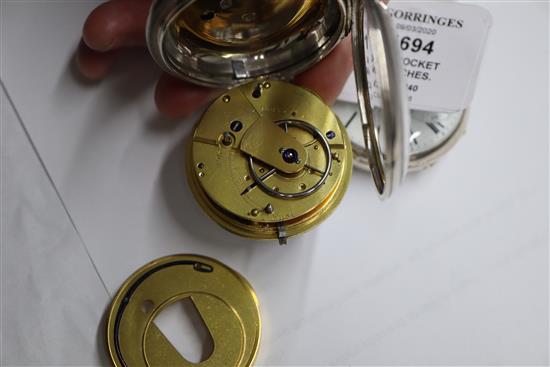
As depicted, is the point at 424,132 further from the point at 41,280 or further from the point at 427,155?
the point at 41,280

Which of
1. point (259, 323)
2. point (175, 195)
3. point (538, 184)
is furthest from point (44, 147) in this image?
point (538, 184)

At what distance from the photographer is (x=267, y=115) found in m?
0.95

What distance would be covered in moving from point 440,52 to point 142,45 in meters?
0.48

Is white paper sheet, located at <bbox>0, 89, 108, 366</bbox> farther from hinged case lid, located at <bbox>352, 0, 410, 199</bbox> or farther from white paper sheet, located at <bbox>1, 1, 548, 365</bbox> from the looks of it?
hinged case lid, located at <bbox>352, 0, 410, 199</bbox>

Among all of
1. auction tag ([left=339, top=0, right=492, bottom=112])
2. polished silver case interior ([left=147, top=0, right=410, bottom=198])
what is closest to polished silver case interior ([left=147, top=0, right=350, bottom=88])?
polished silver case interior ([left=147, top=0, right=410, bottom=198])

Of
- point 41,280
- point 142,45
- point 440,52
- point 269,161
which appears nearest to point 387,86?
point 269,161

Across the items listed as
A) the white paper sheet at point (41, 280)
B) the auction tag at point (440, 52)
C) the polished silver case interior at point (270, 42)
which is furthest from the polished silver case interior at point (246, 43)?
the white paper sheet at point (41, 280)

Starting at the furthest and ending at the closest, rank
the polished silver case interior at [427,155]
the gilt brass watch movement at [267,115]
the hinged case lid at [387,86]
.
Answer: the polished silver case interior at [427,155] < the gilt brass watch movement at [267,115] < the hinged case lid at [387,86]

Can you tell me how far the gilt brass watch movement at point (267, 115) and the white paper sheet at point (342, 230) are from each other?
0.29ft

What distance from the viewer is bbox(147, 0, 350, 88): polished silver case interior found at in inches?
36.4

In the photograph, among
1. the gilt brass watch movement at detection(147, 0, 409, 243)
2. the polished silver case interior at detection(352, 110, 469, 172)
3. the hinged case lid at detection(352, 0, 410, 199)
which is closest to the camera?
the hinged case lid at detection(352, 0, 410, 199)

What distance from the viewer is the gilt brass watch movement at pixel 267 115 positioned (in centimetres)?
90

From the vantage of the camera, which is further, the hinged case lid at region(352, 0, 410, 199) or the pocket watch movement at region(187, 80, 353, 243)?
the pocket watch movement at region(187, 80, 353, 243)

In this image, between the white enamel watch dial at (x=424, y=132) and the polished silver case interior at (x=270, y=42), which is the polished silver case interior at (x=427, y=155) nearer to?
the white enamel watch dial at (x=424, y=132)
